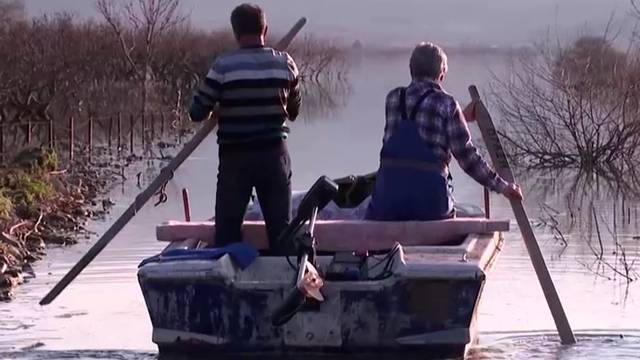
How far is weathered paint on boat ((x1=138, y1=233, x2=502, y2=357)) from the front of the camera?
9.91 m

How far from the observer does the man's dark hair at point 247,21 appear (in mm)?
10695

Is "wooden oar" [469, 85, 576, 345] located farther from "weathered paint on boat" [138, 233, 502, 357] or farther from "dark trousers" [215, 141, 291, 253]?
"dark trousers" [215, 141, 291, 253]

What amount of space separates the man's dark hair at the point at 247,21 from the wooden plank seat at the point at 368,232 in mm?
1499

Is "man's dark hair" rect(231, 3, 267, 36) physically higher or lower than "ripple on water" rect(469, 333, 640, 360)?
higher

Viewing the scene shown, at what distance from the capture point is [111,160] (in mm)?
32531

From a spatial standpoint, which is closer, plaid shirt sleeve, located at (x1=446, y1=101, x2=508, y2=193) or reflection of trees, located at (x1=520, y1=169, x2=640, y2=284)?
plaid shirt sleeve, located at (x1=446, y1=101, x2=508, y2=193)

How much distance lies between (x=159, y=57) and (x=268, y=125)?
156ft

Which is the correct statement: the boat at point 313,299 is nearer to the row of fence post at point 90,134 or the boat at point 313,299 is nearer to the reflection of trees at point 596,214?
the reflection of trees at point 596,214

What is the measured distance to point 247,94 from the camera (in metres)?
10.7

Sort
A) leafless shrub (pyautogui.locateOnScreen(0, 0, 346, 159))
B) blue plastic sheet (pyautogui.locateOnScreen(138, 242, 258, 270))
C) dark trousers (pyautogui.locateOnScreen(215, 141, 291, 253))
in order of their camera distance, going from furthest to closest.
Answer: leafless shrub (pyautogui.locateOnScreen(0, 0, 346, 159)), dark trousers (pyautogui.locateOnScreen(215, 141, 291, 253)), blue plastic sheet (pyautogui.locateOnScreen(138, 242, 258, 270))

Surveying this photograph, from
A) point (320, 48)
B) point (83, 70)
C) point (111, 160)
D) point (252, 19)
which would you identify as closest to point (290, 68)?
point (252, 19)

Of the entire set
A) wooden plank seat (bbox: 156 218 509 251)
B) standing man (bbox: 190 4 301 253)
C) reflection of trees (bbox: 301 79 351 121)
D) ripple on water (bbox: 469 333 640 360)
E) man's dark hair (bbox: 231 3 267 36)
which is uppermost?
man's dark hair (bbox: 231 3 267 36)

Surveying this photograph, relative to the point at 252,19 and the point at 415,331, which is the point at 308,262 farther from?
the point at 252,19

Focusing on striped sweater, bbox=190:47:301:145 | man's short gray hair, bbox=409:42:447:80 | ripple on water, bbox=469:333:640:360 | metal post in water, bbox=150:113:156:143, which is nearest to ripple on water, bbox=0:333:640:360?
ripple on water, bbox=469:333:640:360
